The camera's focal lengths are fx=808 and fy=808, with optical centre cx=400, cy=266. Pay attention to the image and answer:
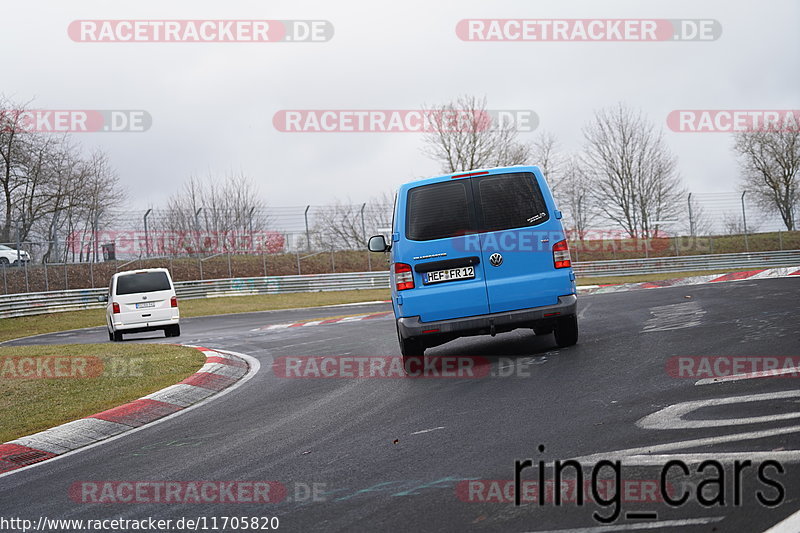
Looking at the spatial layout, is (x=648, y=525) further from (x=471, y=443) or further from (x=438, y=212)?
(x=438, y=212)

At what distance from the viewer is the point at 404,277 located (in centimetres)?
903

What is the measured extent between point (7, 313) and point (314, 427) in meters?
30.2

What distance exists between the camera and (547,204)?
913 centimetres

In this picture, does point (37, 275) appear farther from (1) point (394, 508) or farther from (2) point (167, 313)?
→ (1) point (394, 508)

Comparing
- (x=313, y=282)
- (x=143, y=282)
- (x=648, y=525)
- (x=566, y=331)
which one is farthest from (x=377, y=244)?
(x=313, y=282)

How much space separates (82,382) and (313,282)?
2919cm

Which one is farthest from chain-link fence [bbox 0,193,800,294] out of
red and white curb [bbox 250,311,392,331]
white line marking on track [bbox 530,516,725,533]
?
white line marking on track [bbox 530,516,725,533]

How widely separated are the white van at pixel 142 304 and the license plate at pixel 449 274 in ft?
41.3

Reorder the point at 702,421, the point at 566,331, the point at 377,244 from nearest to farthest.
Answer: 1. the point at 702,421
2. the point at 566,331
3. the point at 377,244

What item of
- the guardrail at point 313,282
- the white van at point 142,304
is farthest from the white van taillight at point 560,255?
the guardrail at point 313,282

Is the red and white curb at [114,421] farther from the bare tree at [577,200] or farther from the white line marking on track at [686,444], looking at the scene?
the bare tree at [577,200]

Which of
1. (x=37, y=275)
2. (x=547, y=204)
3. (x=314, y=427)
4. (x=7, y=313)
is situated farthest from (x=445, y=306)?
(x=37, y=275)

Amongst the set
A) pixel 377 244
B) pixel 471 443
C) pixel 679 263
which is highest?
pixel 377 244

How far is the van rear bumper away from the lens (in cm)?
891
